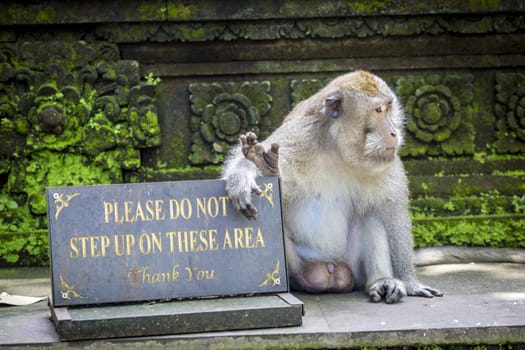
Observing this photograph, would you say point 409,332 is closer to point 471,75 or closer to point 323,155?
point 323,155

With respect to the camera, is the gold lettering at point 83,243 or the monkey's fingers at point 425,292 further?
the monkey's fingers at point 425,292

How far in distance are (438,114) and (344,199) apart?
2.28 m

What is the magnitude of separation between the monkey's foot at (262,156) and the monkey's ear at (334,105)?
533 millimetres

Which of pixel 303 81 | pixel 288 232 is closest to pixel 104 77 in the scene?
pixel 303 81

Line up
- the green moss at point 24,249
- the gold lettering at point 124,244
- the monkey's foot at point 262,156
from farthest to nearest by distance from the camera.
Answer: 1. the green moss at point 24,249
2. the monkey's foot at point 262,156
3. the gold lettering at point 124,244

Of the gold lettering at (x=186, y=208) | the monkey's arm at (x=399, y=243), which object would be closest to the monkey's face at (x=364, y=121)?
the monkey's arm at (x=399, y=243)

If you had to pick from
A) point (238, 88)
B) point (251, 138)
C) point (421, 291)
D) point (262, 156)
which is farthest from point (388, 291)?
point (238, 88)

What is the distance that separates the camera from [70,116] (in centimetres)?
738

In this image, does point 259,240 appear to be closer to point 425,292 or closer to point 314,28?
point 425,292

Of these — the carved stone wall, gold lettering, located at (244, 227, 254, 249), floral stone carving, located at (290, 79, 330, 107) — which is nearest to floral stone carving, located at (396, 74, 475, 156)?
the carved stone wall

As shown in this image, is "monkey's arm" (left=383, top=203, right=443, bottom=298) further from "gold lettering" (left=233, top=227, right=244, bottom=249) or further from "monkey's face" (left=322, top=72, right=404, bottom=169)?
"gold lettering" (left=233, top=227, right=244, bottom=249)

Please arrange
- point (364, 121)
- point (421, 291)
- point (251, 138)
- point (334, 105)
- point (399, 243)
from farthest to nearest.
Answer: point (399, 243), point (421, 291), point (334, 105), point (364, 121), point (251, 138)

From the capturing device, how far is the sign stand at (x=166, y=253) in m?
4.82

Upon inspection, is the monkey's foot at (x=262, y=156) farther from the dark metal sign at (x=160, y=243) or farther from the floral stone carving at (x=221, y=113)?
the floral stone carving at (x=221, y=113)
